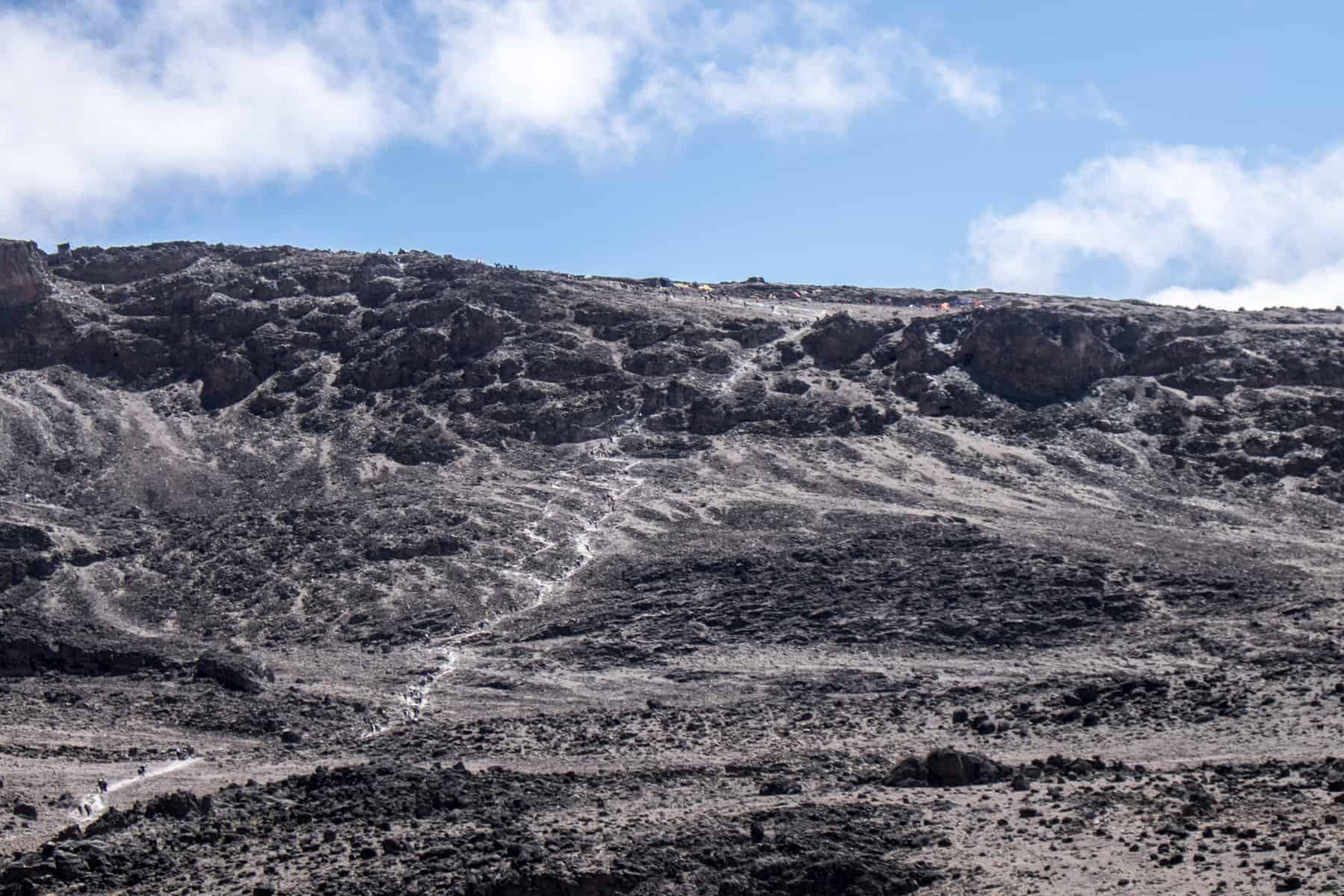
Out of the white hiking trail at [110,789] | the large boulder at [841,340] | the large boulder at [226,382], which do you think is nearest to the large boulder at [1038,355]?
the large boulder at [841,340]

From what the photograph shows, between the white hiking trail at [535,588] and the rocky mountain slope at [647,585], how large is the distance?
0.66 ft

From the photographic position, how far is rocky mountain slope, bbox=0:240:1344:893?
2859cm

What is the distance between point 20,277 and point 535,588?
40.4m

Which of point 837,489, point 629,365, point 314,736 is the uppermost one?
point 629,365

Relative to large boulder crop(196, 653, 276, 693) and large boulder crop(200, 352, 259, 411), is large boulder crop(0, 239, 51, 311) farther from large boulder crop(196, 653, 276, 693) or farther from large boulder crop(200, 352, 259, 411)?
large boulder crop(196, 653, 276, 693)

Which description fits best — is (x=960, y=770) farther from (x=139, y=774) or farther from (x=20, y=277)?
(x=20, y=277)

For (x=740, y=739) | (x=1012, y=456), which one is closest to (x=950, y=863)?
(x=740, y=739)

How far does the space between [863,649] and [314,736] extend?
53.2 ft

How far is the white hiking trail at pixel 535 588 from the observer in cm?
4450

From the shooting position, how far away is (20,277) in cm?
8131

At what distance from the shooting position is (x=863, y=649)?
48031 millimetres

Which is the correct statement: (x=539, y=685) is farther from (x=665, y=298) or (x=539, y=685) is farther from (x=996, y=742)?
(x=665, y=298)

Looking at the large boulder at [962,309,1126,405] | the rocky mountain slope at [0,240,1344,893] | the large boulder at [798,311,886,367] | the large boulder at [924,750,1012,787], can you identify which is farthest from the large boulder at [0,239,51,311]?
the large boulder at [924,750,1012,787]

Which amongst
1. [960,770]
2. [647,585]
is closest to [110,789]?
[960,770]
